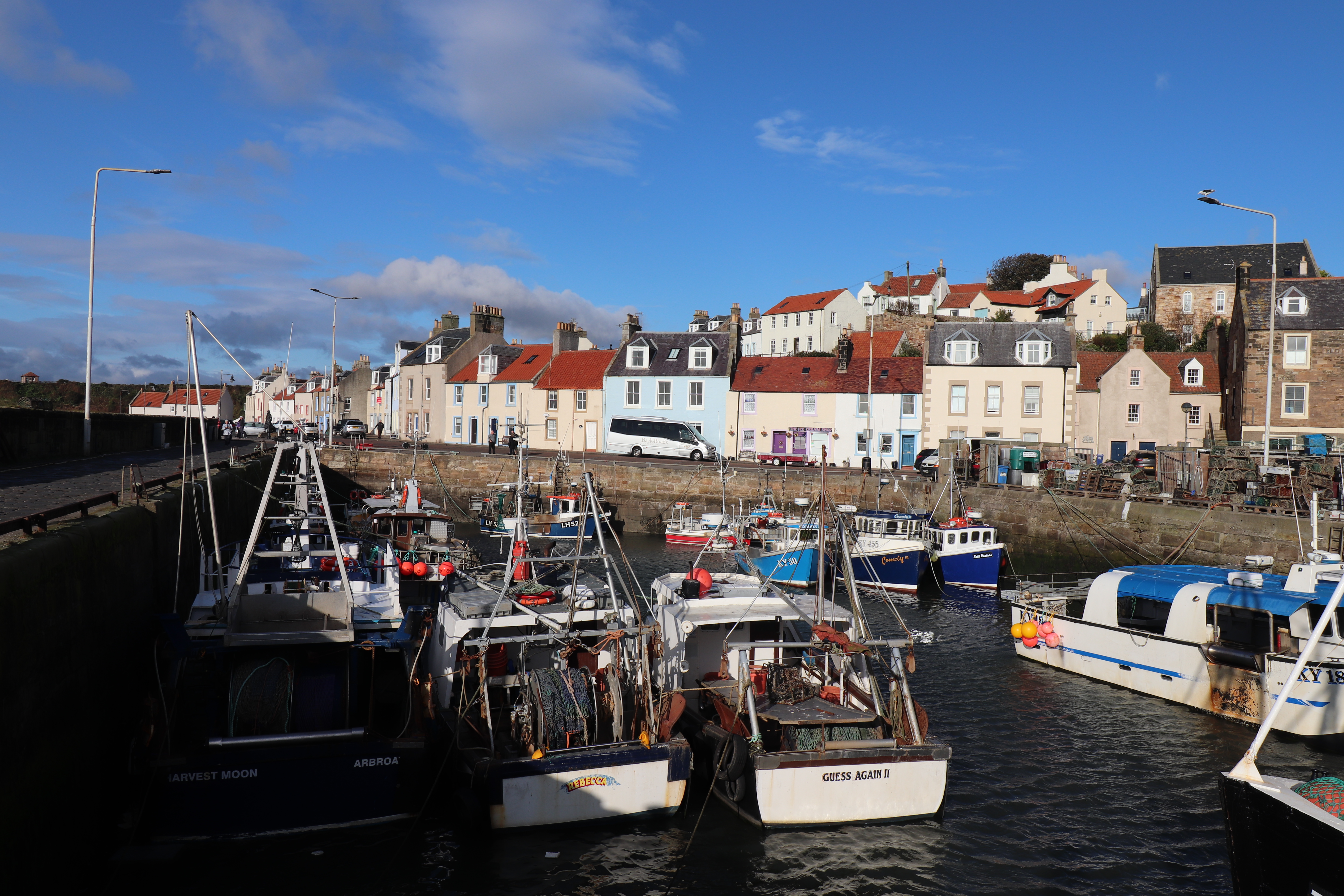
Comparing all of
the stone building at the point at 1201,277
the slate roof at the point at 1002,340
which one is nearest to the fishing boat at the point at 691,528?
the slate roof at the point at 1002,340

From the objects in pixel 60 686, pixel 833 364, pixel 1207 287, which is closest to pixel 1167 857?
pixel 60 686

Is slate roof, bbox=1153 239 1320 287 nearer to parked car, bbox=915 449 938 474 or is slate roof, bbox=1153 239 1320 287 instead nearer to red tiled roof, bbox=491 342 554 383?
parked car, bbox=915 449 938 474

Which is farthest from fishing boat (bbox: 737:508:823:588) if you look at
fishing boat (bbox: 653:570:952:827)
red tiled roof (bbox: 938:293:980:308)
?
red tiled roof (bbox: 938:293:980:308)

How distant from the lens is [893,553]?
2619 cm

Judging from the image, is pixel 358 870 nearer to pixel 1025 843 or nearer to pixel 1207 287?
pixel 1025 843

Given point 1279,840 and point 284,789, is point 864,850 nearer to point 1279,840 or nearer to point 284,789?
point 1279,840

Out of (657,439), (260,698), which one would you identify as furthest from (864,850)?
(657,439)

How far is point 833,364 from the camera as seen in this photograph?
151ft

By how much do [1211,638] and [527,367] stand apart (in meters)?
41.8

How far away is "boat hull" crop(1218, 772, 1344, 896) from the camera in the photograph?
245 inches

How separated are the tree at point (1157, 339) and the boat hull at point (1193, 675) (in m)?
48.5

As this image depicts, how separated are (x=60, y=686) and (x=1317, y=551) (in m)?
19.7

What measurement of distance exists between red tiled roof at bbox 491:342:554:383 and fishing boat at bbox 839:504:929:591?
92.3 feet

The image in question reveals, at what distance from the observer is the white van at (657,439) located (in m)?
44.6
